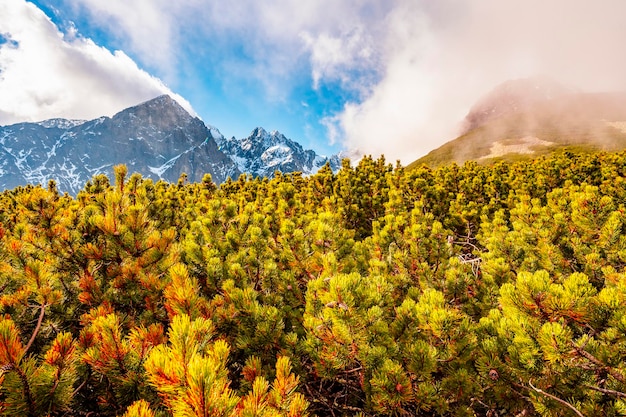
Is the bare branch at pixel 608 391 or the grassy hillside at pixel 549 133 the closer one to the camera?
the bare branch at pixel 608 391

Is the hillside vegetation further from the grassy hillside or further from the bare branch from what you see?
the grassy hillside

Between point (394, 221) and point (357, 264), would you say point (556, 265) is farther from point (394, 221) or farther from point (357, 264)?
point (357, 264)

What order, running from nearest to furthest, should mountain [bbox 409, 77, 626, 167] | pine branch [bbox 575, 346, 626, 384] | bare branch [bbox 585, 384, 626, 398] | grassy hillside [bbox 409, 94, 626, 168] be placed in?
1. bare branch [bbox 585, 384, 626, 398]
2. pine branch [bbox 575, 346, 626, 384]
3. grassy hillside [bbox 409, 94, 626, 168]
4. mountain [bbox 409, 77, 626, 167]

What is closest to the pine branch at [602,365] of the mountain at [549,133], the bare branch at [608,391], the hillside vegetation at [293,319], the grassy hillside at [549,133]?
the hillside vegetation at [293,319]

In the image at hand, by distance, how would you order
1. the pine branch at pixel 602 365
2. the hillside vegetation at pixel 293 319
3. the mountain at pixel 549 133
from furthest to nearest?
the mountain at pixel 549 133
the pine branch at pixel 602 365
the hillside vegetation at pixel 293 319

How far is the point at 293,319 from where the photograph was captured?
4.62m

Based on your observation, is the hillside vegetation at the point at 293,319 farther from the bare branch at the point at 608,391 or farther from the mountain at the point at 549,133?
the mountain at the point at 549,133

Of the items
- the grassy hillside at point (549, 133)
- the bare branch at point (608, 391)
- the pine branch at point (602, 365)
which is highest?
the grassy hillside at point (549, 133)

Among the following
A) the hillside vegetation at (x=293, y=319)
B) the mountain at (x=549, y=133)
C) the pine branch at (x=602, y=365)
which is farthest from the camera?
the mountain at (x=549, y=133)

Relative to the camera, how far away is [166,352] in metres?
1.75

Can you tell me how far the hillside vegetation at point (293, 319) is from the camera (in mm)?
2178

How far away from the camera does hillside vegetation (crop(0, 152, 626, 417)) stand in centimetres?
218

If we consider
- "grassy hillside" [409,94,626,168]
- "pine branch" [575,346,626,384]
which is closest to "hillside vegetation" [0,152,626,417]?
"pine branch" [575,346,626,384]

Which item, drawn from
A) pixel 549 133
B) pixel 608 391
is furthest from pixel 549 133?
pixel 608 391
